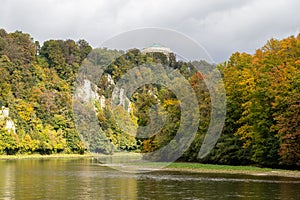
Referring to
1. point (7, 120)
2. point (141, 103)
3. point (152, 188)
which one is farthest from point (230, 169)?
point (7, 120)

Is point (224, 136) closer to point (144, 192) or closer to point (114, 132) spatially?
point (144, 192)

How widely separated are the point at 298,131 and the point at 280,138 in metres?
2.53

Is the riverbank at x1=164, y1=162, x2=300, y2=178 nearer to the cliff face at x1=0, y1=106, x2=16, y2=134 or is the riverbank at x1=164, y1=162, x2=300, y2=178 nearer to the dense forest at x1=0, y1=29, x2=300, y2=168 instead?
the dense forest at x1=0, y1=29, x2=300, y2=168

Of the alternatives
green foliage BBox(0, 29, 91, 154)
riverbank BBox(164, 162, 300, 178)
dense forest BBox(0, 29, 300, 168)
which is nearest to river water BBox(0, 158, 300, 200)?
riverbank BBox(164, 162, 300, 178)

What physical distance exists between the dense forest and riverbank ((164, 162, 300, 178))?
4.54ft

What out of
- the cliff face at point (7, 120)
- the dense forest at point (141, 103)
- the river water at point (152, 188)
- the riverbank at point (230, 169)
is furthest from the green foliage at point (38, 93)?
the river water at point (152, 188)

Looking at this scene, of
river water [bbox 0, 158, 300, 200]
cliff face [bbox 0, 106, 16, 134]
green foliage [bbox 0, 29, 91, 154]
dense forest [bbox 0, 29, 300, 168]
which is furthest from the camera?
green foliage [bbox 0, 29, 91, 154]

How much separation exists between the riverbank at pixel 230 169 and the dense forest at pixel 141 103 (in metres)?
1.38

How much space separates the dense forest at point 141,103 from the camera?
5478cm

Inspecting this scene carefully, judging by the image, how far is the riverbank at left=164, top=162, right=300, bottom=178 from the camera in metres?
50.3

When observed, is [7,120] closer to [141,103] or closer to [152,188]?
[141,103]

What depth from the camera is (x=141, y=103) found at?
7831 cm

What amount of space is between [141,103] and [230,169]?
2500 centimetres

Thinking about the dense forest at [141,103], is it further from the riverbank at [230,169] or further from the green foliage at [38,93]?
the riverbank at [230,169]
